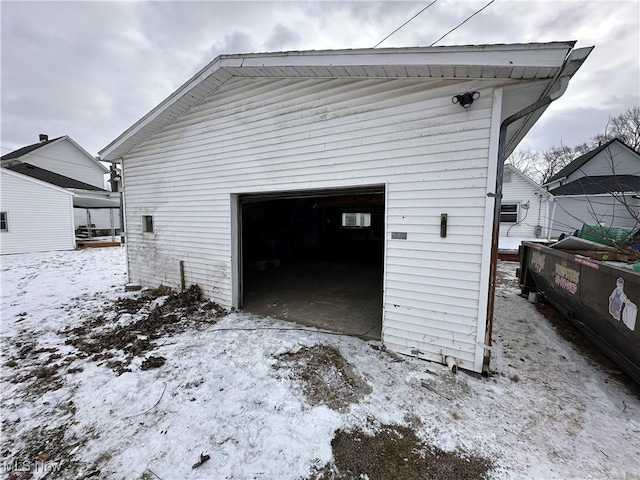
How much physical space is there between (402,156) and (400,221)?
33.5 inches

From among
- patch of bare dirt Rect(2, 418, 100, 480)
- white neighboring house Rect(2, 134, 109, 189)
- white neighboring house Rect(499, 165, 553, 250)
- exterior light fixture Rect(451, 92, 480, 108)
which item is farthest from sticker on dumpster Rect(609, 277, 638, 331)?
white neighboring house Rect(2, 134, 109, 189)

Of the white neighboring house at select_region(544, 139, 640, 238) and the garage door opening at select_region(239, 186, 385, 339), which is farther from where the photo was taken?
the white neighboring house at select_region(544, 139, 640, 238)

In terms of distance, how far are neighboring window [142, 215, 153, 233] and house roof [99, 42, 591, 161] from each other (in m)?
3.04

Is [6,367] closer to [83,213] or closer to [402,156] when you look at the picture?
[402,156]

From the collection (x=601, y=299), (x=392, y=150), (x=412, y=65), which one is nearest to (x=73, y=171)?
(x=392, y=150)

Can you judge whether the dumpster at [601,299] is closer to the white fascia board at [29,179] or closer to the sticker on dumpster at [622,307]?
the sticker on dumpster at [622,307]

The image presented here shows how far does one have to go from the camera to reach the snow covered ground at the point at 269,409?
1.97 m

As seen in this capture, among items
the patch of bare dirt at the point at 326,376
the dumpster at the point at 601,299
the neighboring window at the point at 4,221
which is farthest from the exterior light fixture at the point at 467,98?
the neighboring window at the point at 4,221

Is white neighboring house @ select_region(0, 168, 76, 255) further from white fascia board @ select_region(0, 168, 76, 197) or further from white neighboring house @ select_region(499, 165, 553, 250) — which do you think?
white neighboring house @ select_region(499, 165, 553, 250)

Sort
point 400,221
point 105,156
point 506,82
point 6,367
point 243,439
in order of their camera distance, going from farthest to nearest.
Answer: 1. point 105,156
2. point 400,221
3. point 6,367
4. point 506,82
5. point 243,439

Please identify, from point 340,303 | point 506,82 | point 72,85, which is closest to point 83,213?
point 72,85

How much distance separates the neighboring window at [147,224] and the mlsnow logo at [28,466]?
5271mm

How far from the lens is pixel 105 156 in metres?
6.52

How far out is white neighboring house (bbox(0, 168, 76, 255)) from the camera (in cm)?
1157
